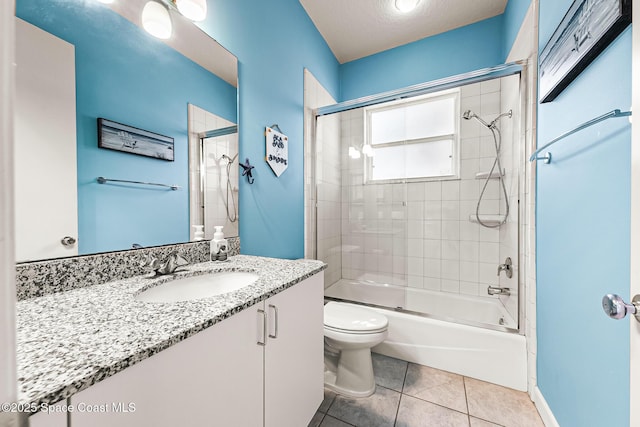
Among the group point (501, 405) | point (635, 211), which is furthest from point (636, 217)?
point (501, 405)

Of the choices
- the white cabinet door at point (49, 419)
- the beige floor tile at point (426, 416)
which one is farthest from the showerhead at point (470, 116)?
the white cabinet door at point (49, 419)

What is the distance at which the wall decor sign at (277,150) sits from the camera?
5.28 ft

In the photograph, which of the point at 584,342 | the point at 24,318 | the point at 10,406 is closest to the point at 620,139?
the point at 584,342

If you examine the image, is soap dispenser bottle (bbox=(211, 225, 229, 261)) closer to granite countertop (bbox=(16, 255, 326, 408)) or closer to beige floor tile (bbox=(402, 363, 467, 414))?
granite countertop (bbox=(16, 255, 326, 408))

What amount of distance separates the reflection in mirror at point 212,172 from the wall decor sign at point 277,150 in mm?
264

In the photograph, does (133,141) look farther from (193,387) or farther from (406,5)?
(406,5)

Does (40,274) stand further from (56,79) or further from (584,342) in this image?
(584,342)

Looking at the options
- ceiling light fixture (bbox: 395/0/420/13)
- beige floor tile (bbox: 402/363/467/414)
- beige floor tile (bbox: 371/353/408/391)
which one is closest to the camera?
beige floor tile (bbox: 402/363/467/414)

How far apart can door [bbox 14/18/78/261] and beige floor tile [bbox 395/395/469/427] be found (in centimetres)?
A: 162

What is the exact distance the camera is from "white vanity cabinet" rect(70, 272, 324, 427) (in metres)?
0.45

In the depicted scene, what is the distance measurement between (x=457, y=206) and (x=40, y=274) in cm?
246

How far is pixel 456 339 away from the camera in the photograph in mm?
1603

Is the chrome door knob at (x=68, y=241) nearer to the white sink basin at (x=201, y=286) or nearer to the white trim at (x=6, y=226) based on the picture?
the white sink basin at (x=201, y=286)

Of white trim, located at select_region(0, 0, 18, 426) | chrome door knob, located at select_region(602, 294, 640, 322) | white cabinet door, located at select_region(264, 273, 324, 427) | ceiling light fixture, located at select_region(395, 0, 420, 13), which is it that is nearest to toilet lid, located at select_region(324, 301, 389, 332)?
white cabinet door, located at select_region(264, 273, 324, 427)
